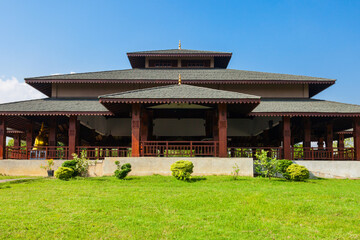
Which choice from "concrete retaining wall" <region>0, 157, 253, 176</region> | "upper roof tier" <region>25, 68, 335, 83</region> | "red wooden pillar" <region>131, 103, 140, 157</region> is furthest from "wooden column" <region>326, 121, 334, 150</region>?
"red wooden pillar" <region>131, 103, 140, 157</region>

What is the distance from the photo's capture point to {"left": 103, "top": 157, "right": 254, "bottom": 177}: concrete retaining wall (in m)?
14.5

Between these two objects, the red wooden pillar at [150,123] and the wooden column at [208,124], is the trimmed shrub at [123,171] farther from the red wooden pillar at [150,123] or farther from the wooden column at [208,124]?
the wooden column at [208,124]

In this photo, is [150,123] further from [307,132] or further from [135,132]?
[307,132]

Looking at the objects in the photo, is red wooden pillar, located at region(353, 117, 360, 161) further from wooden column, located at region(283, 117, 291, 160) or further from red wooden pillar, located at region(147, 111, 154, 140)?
red wooden pillar, located at region(147, 111, 154, 140)

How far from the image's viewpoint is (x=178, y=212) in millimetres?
7949

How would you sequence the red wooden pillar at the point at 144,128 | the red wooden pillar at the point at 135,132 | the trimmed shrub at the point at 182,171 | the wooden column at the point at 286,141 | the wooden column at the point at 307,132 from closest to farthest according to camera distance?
the trimmed shrub at the point at 182,171 → the red wooden pillar at the point at 135,132 → the wooden column at the point at 286,141 → the red wooden pillar at the point at 144,128 → the wooden column at the point at 307,132

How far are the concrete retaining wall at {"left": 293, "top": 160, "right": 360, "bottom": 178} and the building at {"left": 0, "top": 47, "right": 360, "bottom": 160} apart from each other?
0.93 meters

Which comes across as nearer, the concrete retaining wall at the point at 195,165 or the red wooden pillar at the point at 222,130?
the concrete retaining wall at the point at 195,165

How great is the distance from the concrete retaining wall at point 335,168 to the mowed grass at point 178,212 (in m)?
5.43

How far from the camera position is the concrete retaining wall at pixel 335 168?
16203 millimetres

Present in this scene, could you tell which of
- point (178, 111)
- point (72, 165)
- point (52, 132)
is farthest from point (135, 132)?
point (52, 132)

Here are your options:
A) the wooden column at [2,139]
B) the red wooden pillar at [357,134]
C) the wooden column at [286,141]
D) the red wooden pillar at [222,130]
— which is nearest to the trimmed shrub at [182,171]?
the red wooden pillar at [222,130]

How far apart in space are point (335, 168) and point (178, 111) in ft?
31.2

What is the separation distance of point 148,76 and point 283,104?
909cm
